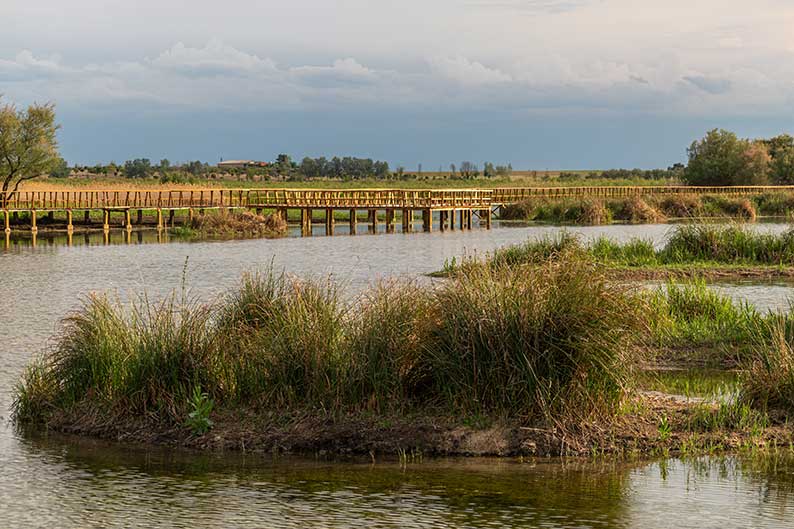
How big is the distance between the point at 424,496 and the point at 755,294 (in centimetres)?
1879

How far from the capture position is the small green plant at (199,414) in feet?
44.3

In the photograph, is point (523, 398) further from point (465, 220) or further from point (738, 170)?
point (738, 170)

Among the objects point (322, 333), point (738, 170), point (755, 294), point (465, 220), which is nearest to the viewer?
point (322, 333)

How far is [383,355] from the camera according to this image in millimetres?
13391

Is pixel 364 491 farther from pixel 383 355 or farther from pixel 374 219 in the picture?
pixel 374 219

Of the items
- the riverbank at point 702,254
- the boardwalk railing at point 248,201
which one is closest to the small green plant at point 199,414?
the riverbank at point 702,254

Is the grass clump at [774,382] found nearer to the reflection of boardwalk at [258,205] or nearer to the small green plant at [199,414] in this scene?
the small green plant at [199,414]

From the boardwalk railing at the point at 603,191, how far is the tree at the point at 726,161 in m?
6.92

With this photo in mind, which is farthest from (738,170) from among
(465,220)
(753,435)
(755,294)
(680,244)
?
(753,435)

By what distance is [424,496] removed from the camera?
1127cm

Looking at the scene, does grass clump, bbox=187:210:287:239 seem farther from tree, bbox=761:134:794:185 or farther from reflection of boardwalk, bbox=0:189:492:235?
tree, bbox=761:134:794:185

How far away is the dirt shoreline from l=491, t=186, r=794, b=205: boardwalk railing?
74347 mm

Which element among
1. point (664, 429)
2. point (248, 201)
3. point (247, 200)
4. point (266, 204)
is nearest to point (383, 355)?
point (664, 429)

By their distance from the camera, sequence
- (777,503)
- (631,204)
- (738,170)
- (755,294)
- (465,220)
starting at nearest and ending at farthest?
(777,503) → (755,294) → (465,220) → (631,204) → (738,170)
